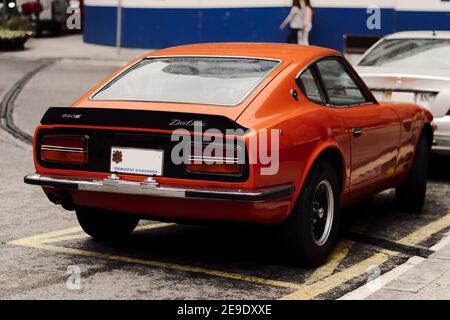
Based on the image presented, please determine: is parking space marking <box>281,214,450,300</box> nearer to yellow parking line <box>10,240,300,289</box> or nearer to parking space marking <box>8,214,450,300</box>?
parking space marking <box>8,214,450,300</box>

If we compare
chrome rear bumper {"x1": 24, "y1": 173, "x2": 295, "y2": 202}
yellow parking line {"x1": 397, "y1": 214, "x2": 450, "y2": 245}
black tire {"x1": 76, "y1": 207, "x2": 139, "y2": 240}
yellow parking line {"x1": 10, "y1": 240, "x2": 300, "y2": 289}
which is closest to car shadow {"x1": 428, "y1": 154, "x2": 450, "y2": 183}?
yellow parking line {"x1": 397, "y1": 214, "x2": 450, "y2": 245}

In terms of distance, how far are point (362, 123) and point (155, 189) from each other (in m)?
1.88

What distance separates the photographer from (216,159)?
5555 millimetres

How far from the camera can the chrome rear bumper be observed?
550cm

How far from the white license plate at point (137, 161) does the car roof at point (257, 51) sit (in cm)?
123

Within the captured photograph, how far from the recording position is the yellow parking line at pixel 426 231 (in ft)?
23.3

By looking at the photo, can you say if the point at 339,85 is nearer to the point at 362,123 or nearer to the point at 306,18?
the point at 362,123

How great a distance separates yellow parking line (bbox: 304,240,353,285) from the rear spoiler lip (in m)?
1.08

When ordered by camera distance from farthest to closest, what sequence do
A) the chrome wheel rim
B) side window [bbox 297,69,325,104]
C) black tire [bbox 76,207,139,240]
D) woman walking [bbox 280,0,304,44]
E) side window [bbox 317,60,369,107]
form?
woman walking [bbox 280,0,304,44] < side window [bbox 317,60,369,107] < black tire [bbox 76,207,139,240] < side window [bbox 297,69,325,104] < the chrome wheel rim
